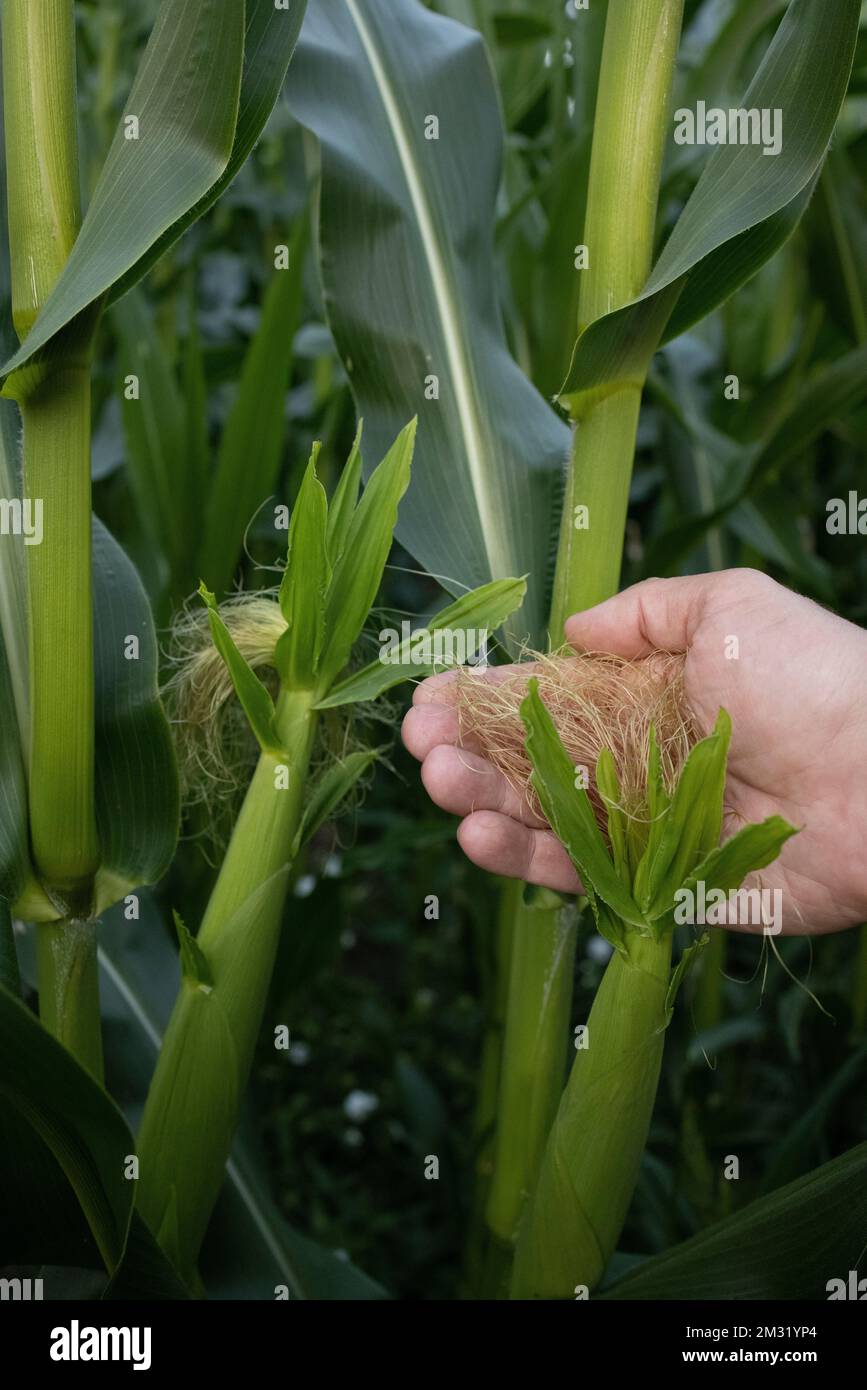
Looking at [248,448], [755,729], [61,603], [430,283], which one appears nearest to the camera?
[61,603]

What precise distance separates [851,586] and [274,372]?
107 centimetres

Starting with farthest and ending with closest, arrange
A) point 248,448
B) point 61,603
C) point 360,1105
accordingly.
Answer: point 360,1105 < point 248,448 < point 61,603

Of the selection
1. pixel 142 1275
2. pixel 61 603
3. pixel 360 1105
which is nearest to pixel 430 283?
pixel 61 603

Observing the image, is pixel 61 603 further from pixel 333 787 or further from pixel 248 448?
pixel 248 448

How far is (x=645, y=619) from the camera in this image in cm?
91

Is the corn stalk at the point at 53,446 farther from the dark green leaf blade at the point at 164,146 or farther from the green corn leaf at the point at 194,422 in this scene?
the green corn leaf at the point at 194,422

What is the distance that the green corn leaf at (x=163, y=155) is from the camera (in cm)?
69

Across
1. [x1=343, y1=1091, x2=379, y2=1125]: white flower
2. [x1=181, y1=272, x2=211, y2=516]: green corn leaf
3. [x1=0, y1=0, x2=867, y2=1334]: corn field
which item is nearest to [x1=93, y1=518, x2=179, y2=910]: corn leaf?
[x1=0, y1=0, x2=867, y2=1334]: corn field

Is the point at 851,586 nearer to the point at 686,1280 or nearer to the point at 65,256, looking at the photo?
the point at 686,1280

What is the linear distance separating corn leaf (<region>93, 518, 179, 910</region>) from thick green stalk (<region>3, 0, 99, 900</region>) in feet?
0.21

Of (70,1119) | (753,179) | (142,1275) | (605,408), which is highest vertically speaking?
(753,179)

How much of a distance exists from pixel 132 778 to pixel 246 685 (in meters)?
0.18
